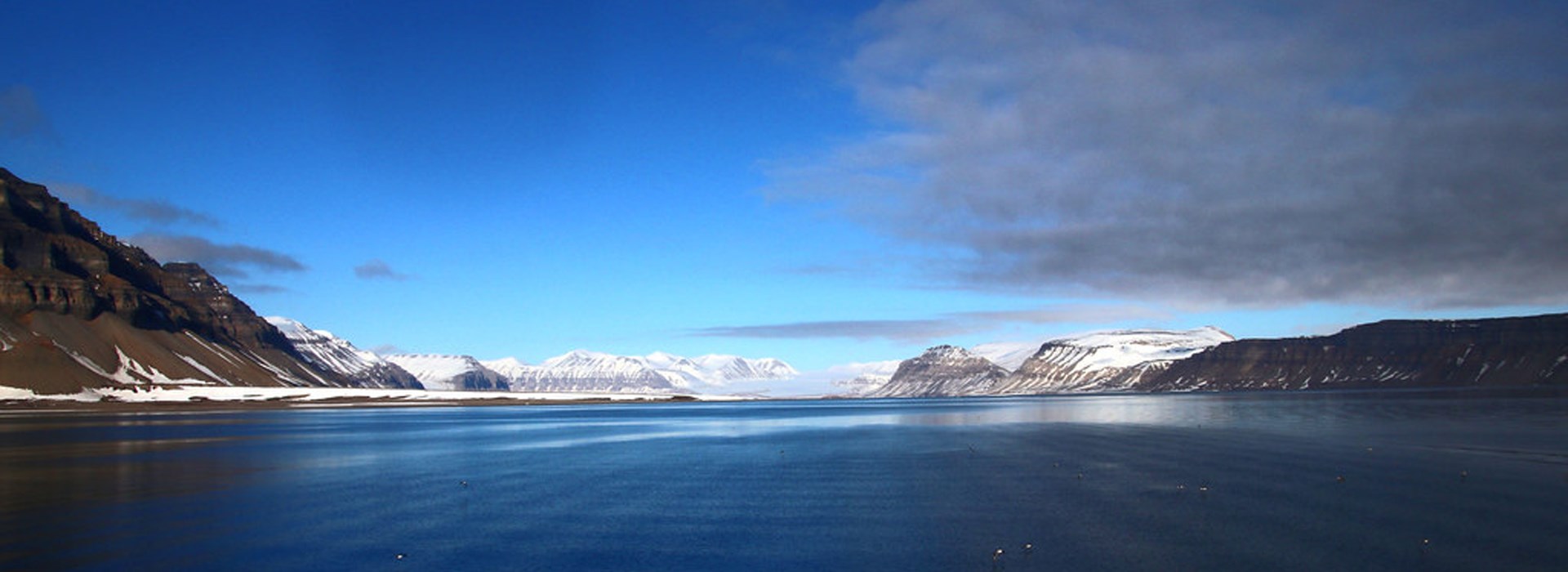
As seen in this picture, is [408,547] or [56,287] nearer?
[408,547]

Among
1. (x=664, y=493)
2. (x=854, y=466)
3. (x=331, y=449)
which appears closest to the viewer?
(x=664, y=493)

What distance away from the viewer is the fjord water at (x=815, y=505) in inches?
969

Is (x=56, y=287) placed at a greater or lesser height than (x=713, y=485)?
greater

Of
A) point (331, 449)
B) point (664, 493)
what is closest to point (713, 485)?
point (664, 493)

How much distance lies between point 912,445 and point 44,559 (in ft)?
163

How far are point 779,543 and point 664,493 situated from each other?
12.8 m

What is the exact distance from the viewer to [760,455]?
195 ft

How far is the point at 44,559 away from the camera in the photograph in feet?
77.9

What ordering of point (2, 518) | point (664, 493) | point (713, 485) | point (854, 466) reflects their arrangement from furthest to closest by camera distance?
Result: point (854, 466) < point (713, 485) < point (664, 493) < point (2, 518)

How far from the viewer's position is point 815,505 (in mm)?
34844

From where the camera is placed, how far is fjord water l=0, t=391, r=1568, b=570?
24.6 metres

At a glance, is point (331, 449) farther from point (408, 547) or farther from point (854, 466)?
point (408, 547)

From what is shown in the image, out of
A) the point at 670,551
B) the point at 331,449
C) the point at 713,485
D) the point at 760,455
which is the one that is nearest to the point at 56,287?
the point at 331,449

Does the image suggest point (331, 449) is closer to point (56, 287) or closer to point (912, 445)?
point (912, 445)
